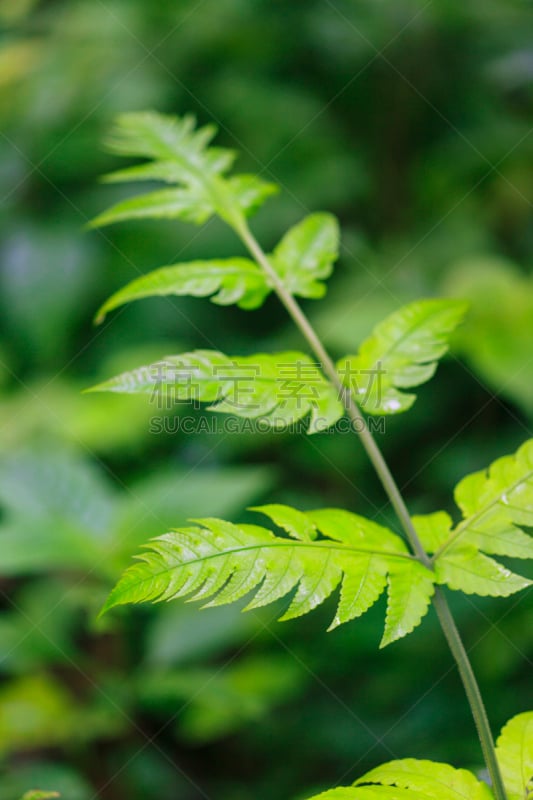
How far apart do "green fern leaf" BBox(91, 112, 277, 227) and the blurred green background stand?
29.5 inches

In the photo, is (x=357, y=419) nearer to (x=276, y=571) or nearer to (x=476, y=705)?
(x=276, y=571)

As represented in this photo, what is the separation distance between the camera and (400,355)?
1.03 meters

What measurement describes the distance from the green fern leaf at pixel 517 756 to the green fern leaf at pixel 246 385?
432mm

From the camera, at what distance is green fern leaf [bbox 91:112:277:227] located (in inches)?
48.5

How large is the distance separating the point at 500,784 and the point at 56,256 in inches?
94.6

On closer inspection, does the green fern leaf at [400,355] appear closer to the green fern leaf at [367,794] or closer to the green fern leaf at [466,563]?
the green fern leaf at [466,563]

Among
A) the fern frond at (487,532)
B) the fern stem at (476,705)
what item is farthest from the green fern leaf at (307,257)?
the fern stem at (476,705)

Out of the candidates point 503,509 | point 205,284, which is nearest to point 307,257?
point 205,284

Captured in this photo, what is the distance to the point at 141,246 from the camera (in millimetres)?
2693

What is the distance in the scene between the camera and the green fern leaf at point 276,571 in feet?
2.41

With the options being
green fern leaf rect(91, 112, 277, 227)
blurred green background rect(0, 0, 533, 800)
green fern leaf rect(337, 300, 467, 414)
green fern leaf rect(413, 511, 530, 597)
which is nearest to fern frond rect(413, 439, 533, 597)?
green fern leaf rect(413, 511, 530, 597)

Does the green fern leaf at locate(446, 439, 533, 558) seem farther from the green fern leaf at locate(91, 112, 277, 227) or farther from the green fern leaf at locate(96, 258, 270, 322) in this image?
the green fern leaf at locate(91, 112, 277, 227)

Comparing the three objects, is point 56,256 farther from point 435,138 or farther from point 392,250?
point 435,138

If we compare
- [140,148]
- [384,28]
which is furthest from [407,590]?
[384,28]
